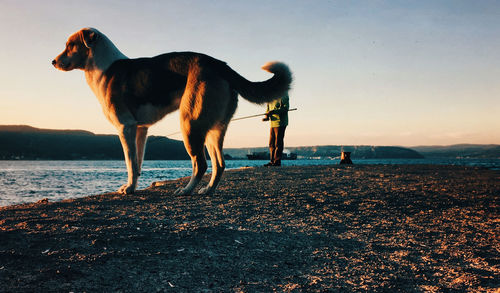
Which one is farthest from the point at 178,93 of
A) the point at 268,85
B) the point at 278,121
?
the point at 278,121

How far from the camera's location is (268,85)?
505 cm

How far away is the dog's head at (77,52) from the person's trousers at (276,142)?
23.3ft

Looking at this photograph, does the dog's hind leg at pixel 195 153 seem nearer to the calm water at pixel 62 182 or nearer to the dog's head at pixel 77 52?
the dog's head at pixel 77 52

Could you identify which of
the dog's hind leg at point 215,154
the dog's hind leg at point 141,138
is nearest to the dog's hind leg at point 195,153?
the dog's hind leg at point 215,154

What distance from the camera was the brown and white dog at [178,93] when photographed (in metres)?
4.86

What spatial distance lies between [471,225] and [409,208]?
87 centimetres

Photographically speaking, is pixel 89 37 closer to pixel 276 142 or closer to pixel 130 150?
pixel 130 150

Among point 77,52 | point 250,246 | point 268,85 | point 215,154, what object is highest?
point 77,52

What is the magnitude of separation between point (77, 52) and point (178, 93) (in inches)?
81.6

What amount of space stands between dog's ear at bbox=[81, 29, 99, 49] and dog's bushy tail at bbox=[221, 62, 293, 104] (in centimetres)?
245

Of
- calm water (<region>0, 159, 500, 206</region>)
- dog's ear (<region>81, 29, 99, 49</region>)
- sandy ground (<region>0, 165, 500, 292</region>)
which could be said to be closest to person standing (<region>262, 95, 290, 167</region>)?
calm water (<region>0, 159, 500, 206</region>)

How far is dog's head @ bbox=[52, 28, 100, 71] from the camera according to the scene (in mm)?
5590

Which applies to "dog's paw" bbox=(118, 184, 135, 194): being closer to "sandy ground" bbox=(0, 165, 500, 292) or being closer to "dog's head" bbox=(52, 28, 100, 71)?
"sandy ground" bbox=(0, 165, 500, 292)

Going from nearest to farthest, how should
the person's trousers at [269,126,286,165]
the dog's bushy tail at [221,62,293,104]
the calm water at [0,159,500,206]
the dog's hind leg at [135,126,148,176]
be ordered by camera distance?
the dog's bushy tail at [221,62,293,104]
the dog's hind leg at [135,126,148,176]
the person's trousers at [269,126,286,165]
the calm water at [0,159,500,206]
